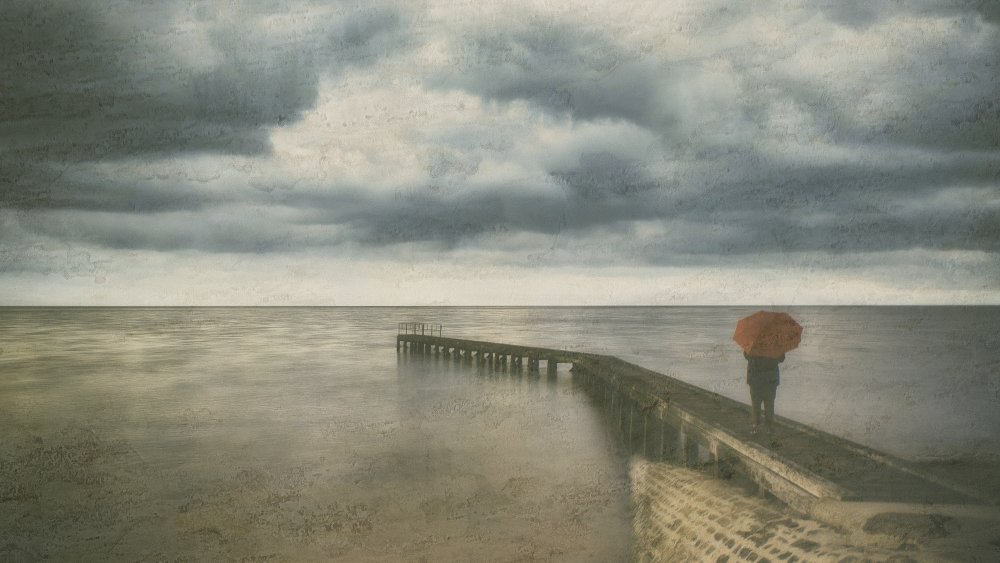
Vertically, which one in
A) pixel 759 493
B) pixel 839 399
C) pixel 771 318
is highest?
pixel 771 318

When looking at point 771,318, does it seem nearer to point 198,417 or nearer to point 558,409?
point 558,409

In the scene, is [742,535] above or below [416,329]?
above

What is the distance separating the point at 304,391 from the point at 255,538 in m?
19.0

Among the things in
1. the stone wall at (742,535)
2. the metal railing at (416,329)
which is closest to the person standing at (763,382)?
the stone wall at (742,535)

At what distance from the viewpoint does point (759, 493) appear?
28.0ft

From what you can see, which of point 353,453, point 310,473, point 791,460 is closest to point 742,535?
point 791,460

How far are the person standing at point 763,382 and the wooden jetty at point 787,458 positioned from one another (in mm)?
269

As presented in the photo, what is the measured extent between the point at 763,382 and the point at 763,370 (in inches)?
9.4

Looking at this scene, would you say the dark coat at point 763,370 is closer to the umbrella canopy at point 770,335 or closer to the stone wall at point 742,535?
the umbrella canopy at point 770,335

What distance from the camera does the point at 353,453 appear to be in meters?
16.6

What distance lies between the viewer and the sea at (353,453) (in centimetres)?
1044

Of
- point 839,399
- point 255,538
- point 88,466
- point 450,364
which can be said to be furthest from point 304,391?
point 839,399

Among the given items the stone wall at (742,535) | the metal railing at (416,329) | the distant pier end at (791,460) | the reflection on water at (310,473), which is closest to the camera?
the stone wall at (742,535)

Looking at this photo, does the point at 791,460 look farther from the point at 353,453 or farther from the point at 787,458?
the point at 353,453
